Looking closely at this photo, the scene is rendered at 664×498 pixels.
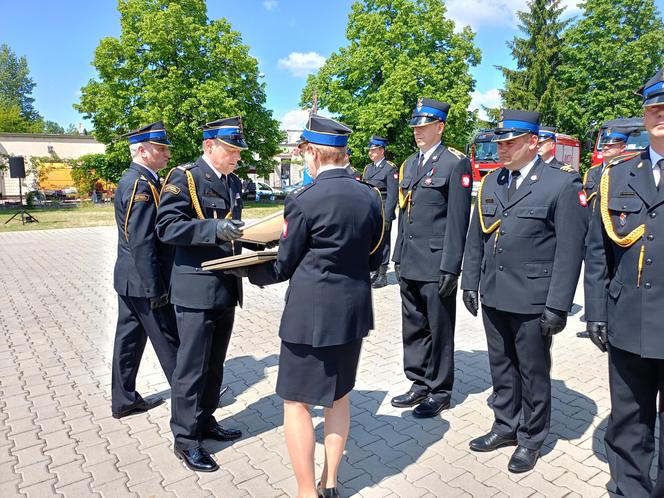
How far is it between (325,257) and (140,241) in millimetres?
1669

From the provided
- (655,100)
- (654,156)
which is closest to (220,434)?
(654,156)

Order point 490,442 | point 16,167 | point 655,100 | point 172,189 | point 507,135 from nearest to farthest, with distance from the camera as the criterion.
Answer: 1. point 655,100
2. point 172,189
3. point 507,135
4. point 490,442
5. point 16,167

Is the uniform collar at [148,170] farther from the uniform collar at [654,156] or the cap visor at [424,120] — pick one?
the uniform collar at [654,156]

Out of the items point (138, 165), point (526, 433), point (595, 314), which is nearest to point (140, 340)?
point (138, 165)

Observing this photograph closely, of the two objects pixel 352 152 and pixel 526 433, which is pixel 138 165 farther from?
pixel 352 152

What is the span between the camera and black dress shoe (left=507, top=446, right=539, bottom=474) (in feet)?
10.5

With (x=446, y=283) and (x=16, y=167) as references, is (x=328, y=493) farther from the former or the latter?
(x=16, y=167)

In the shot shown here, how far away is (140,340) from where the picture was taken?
13.2 ft

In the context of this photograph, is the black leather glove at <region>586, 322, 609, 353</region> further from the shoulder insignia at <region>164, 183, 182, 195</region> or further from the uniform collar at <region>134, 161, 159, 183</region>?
the uniform collar at <region>134, 161, 159, 183</region>

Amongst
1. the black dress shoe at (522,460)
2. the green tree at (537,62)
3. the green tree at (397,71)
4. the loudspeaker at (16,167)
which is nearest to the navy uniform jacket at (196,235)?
the black dress shoe at (522,460)

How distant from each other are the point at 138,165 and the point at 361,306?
7.16 feet

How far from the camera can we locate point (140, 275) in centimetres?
360

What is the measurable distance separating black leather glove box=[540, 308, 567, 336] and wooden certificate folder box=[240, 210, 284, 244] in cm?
166

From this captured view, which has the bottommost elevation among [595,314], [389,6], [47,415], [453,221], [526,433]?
[47,415]
